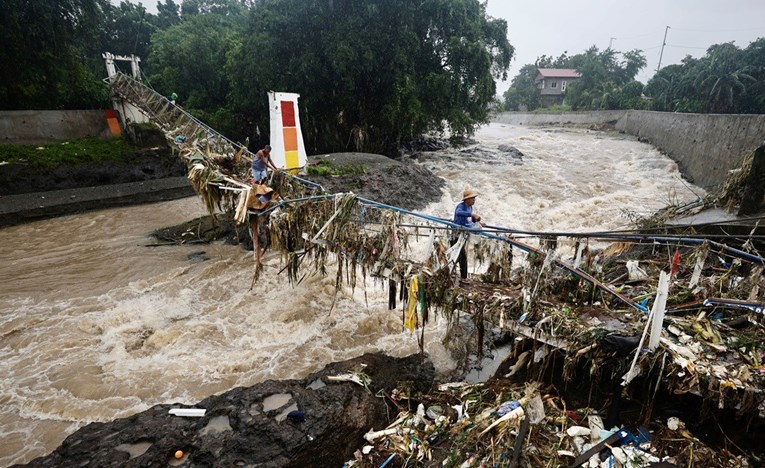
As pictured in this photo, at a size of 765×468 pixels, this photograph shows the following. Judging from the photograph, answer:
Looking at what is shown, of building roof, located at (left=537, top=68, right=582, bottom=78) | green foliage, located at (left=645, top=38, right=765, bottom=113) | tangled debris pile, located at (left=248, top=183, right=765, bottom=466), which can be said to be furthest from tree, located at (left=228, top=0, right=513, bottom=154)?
building roof, located at (left=537, top=68, right=582, bottom=78)

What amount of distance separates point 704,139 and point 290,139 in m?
15.8

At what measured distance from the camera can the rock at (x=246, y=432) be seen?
336cm

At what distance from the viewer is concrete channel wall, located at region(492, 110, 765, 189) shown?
11758 mm

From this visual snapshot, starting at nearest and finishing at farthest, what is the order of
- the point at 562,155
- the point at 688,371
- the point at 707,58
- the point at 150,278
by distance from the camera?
1. the point at 688,371
2. the point at 150,278
3. the point at 562,155
4. the point at 707,58

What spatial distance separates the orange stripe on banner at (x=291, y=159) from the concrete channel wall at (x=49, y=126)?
12.7m

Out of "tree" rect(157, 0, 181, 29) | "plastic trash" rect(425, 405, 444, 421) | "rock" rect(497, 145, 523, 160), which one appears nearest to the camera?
"plastic trash" rect(425, 405, 444, 421)

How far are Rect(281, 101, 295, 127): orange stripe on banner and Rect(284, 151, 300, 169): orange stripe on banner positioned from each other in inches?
30.8

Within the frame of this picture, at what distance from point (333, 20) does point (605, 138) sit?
2142 centimetres

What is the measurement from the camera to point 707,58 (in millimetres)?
25938

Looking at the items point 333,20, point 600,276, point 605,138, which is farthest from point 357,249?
point 605,138

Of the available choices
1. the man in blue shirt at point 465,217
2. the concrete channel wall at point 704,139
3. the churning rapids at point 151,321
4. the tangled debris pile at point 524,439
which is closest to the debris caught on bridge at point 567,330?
the tangled debris pile at point 524,439

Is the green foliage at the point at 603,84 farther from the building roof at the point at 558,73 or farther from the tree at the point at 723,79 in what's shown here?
the tree at the point at 723,79

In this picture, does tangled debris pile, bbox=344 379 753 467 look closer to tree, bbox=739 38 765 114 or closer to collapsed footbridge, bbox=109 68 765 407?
collapsed footbridge, bbox=109 68 765 407

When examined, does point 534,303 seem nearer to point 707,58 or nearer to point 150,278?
point 150,278
